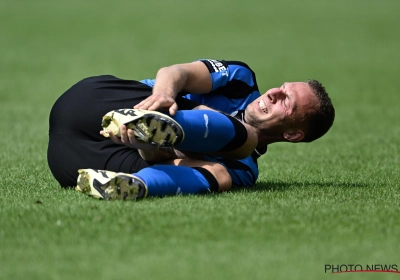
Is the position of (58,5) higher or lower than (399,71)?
higher

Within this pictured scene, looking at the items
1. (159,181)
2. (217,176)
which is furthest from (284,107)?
(159,181)

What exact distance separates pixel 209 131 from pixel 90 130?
1025 mm

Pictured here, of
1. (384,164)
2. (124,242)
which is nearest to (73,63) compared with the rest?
(384,164)

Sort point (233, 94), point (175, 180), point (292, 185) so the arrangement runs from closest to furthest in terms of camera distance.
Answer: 1. point (175, 180)
2. point (233, 94)
3. point (292, 185)

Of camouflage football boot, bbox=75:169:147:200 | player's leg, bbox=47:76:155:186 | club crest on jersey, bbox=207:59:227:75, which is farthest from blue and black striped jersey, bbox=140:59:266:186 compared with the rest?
camouflage football boot, bbox=75:169:147:200

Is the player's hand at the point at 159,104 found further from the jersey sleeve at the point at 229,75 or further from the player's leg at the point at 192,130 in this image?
the jersey sleeve at the point at 229,75

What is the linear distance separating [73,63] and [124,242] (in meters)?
15.9

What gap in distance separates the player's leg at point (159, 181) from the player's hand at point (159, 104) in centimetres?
45

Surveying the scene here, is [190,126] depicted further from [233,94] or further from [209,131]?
[233,94]

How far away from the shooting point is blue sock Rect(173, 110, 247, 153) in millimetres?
5348

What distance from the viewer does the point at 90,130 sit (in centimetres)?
596

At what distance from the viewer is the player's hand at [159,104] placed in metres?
5.26

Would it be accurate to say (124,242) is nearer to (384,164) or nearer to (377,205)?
(377,205)

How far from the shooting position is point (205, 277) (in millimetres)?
3826
